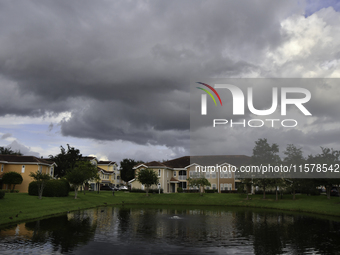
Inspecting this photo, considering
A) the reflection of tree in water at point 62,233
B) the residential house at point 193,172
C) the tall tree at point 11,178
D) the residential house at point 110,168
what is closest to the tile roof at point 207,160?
the residential house at point 193,172

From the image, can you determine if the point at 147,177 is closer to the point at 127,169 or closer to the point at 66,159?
the point at 66,159

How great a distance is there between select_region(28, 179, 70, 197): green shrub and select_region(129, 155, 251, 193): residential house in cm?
2422

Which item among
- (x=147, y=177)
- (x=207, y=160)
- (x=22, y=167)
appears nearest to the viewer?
(x=22, y=167)

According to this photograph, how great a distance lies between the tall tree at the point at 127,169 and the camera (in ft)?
395

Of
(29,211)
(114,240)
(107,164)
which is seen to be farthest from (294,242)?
(107,164)

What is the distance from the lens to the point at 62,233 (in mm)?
23797

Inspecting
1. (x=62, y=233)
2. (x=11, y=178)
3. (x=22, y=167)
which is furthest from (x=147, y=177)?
(x=62, y=233)

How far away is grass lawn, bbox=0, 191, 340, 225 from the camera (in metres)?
33.5

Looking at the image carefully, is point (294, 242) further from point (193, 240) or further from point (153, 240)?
point (153, 240)

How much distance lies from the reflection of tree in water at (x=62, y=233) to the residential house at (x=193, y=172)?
46035 millimetres

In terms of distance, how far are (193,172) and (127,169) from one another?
4728 centimetres

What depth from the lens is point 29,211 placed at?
33781 mm

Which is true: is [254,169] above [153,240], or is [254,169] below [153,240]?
above

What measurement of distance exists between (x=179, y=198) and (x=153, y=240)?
44035 millimetres
